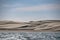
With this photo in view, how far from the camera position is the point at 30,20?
137cm

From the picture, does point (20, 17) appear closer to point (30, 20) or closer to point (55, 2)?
point (30, 20)

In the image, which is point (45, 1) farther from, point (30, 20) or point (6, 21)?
point (6, 21)

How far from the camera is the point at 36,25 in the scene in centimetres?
135

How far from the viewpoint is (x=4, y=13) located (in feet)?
4.54

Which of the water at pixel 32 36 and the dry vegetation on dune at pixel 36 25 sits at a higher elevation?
the dry vegetation on dune at pixel 36 25

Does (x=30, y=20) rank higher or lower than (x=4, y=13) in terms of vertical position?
lower

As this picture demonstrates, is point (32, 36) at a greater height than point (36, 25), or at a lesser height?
lesser

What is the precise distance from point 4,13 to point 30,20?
32cm

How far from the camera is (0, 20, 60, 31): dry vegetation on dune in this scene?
1.34 m

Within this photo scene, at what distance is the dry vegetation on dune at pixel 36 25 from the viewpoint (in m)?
1.34

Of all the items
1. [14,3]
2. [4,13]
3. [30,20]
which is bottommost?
[30,20]

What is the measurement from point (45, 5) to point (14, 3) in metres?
0.37

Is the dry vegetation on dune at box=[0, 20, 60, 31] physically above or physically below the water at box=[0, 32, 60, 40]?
above

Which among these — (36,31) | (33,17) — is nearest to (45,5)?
(33,17)
